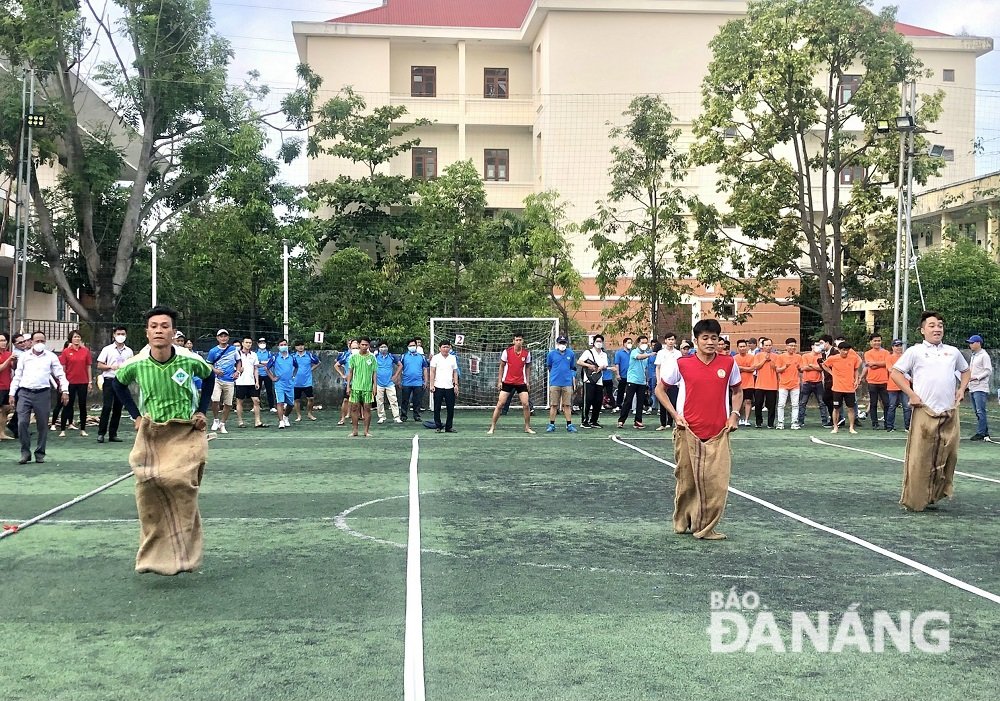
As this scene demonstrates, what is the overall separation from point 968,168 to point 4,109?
3797 cm

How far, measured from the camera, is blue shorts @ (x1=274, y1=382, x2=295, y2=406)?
23125 millimetres

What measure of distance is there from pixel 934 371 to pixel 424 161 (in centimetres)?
3654

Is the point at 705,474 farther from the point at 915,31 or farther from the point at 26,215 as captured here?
the point at 915,31

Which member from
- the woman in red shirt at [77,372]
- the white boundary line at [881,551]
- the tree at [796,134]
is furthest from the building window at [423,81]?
the white boundary line at [881,551]

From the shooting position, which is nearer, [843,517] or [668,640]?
[668,640]

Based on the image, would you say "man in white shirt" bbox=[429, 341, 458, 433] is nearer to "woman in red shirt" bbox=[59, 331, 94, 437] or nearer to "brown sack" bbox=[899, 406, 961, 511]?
"woman in red shirt" bbox=[59, 331, 94, 437]

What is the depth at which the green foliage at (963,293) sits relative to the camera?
119ft

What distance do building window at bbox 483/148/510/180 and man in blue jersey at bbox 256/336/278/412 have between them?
1956cm

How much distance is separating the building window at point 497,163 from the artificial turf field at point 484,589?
33.3 m

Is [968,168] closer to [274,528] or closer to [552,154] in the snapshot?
[552,154]

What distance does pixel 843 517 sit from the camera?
414 inches

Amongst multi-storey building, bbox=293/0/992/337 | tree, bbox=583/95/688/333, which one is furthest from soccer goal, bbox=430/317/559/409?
Answer: multi-storey building, bbox=293/0/992/337

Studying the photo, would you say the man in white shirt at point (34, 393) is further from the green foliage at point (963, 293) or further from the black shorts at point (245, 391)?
the green foliage at point (963, 293)

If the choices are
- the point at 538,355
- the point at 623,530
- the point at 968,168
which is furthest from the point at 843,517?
the point at 968,168
